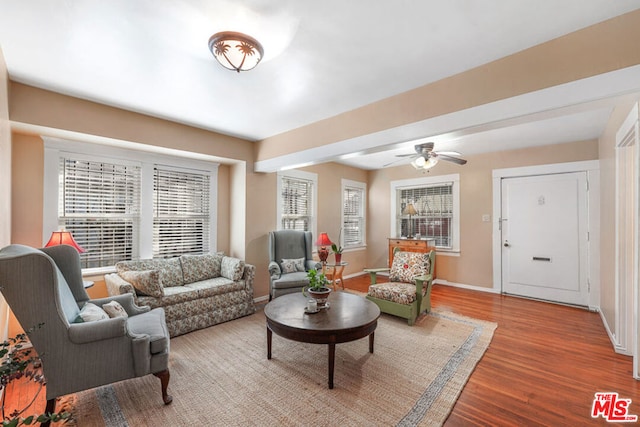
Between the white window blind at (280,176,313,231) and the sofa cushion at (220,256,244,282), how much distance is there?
1.36m

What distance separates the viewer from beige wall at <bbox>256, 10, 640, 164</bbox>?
1.79 m

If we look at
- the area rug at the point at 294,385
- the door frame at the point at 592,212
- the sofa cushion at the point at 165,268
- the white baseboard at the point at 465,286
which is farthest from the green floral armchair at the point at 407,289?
the sofa cushion at the point at 165,268

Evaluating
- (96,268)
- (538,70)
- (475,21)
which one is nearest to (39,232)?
(96,268)

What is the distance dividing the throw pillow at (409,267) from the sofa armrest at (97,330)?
3329 mm

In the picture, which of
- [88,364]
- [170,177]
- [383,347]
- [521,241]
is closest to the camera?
[88,364]

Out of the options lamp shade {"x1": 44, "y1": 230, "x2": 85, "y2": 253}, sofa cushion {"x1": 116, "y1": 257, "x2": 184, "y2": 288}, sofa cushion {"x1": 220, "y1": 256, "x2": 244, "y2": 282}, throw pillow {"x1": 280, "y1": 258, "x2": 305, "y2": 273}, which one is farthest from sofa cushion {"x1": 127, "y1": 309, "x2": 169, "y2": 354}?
throw pillow {"x1": 280, "y1": 258, "x2": 305, "y2": 273}

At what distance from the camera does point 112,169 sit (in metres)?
3.64

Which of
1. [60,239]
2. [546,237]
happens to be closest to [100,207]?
[60,239]

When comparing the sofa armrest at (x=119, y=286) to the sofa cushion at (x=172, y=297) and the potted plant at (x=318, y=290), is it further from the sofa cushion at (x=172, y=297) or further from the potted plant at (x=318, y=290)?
the potted plant at (x=318, y=290)

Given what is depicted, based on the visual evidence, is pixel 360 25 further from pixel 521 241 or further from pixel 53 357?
pixel 521 241

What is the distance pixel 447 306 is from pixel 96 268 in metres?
4.92

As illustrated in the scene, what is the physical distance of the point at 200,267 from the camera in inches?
156

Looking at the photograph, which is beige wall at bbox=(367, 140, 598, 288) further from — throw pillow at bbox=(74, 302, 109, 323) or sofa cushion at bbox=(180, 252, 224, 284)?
throw pillow at bbox=(74, 302, 109, 323)

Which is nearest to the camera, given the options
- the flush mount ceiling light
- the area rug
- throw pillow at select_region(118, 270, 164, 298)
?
the flush mount ceiling light
